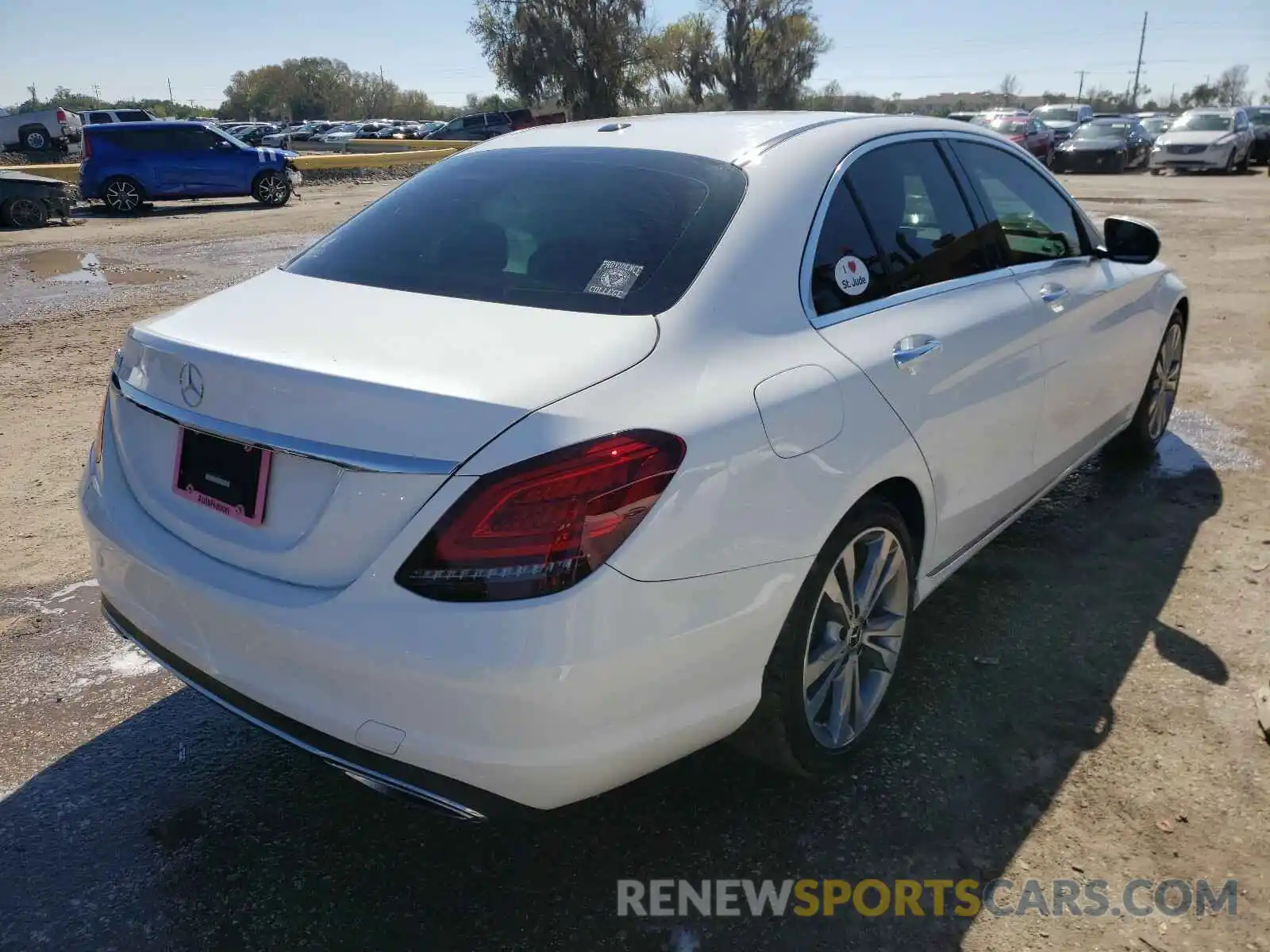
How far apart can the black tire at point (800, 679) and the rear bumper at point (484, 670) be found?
9 cm

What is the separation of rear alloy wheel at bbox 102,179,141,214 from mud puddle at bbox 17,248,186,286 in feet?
18.6

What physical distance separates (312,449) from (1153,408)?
4394 mm

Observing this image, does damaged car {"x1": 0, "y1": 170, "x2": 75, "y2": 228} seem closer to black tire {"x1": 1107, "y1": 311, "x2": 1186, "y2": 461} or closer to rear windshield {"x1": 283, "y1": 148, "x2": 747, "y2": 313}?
rear windshield {"x1": 283, "y1": 148, "x2": 747, "y2": 313}

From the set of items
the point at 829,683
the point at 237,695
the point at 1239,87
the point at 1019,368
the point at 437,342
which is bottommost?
the point at 829,683

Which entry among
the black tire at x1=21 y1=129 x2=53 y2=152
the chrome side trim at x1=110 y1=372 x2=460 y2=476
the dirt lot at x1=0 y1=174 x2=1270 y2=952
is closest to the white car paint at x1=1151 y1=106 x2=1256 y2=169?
the dirt lot at x1=0 y1=174 x2=1270 y2=952

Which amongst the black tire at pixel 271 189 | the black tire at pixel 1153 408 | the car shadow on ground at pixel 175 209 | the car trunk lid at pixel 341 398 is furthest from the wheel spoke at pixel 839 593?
the black tire at pixel 271 189

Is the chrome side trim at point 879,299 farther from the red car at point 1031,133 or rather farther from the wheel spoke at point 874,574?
the red car at point 1031,133

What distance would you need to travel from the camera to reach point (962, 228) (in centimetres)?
320

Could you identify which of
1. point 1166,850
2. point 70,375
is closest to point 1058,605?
point 1166,850

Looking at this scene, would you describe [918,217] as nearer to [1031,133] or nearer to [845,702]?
[845,702]

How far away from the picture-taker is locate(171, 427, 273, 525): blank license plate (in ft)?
6.71

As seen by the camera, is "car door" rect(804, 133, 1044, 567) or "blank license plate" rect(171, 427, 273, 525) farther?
"car door" rect(804, 133, 1044, 567)

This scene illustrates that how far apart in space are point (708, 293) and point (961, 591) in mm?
2040

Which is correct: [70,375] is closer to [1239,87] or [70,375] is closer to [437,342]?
[437,342]
